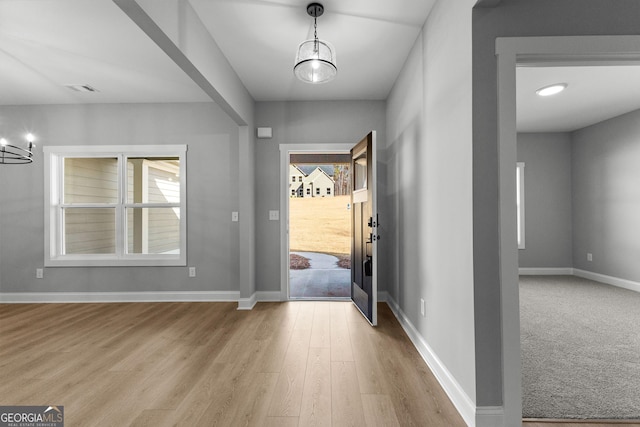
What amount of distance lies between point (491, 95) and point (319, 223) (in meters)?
7.80

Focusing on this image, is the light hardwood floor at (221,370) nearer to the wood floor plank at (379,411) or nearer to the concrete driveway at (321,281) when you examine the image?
the wood floor plank at (379,411)

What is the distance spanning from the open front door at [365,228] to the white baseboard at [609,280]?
14.2 feet

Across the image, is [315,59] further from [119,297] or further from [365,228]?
[119,297]

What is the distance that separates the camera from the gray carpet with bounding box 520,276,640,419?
190cm

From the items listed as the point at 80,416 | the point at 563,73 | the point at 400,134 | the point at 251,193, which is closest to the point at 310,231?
the point at 251,193

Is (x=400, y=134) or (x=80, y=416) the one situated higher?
(x=400, y=134)

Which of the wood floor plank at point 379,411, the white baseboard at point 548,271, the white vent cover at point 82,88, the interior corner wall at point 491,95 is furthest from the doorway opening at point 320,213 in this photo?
the interior corner wall at point 491,95

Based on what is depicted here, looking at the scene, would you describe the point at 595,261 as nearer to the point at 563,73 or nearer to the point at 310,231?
the point at 563,73

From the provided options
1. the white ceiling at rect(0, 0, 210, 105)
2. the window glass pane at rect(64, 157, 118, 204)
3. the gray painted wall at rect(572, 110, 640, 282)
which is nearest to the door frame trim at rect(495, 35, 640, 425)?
the white ceiling at rect(0, 0, 210, 105)

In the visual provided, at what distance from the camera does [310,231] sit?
30.9ft

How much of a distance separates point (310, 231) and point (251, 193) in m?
5.44

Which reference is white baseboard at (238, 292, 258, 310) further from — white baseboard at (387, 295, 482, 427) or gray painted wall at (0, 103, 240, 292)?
white baseboard at (387, 295, 482, 427)

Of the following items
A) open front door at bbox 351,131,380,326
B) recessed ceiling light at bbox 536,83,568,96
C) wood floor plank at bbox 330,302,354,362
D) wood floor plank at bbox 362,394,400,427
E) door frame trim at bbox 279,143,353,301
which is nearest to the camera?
wood floor plank at bbox 362,394,400,427

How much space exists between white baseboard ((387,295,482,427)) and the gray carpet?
36 centimetres
